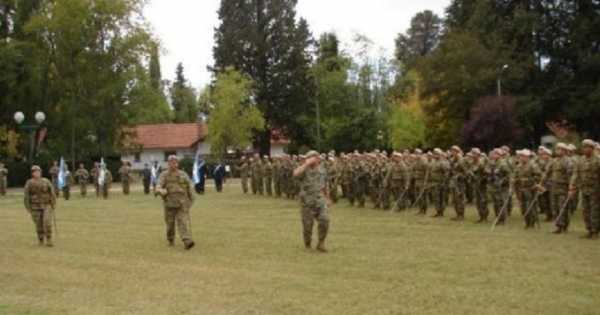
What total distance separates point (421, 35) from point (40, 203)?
7646cm

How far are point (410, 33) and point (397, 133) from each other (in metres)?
30.9

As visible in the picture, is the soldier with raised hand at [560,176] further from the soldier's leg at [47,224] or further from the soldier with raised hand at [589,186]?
the soldier's leg at [47,224]

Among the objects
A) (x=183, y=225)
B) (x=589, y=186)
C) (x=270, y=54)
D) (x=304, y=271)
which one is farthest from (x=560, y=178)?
(x=270, y=54)

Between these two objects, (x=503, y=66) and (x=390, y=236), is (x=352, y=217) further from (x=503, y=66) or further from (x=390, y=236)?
(x=503, y=66)

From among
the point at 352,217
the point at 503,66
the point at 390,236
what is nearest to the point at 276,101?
the point at 503,66

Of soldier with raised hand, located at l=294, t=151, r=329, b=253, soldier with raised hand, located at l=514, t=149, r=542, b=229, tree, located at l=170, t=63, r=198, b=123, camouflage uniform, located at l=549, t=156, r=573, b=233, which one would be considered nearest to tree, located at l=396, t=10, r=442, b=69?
tree, located at l=170, t=63, r=198, b=123

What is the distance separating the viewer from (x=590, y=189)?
17125mm

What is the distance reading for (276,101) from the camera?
236ft

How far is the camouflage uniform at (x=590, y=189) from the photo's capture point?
55.5 ft

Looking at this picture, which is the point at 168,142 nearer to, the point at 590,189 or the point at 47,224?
the point at 47,224

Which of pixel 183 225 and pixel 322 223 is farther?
pixel 183 225

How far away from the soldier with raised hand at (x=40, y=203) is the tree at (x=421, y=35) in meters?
73.4

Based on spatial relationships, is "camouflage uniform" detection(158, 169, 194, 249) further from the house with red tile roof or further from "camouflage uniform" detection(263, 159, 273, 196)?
the house with red tile roof

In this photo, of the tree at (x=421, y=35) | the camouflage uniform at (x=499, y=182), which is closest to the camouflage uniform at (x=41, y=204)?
the camouflage uniform at (x=499, y=182)
